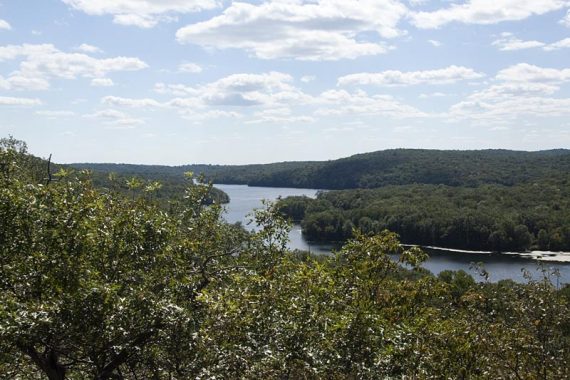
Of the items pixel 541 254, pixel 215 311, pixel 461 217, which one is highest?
pixel 215 311

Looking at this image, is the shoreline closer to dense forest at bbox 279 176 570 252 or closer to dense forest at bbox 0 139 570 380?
dense forest at bbox 279 176 570 252

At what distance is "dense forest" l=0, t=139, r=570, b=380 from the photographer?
7.52m

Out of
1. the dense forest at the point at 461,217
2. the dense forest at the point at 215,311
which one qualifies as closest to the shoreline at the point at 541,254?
the dense forest at the point at 461,217

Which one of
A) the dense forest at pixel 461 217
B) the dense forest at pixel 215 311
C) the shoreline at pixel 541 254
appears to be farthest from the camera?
the dense forest at pixel 461 217

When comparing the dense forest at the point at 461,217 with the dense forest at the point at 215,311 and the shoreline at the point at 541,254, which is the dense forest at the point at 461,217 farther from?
the dense forest at the point at 215,311

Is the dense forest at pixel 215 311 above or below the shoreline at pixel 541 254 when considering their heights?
above

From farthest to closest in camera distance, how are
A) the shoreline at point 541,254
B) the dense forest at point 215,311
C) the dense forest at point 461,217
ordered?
the dense forest at point 461,217 → the shoreline at point 541,254 → the dense forest at point 215,311

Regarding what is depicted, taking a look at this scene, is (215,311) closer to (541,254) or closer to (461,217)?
(541,254)

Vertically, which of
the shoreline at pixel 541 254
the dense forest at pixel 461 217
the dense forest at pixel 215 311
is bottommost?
the shoreline at pixel 541 254

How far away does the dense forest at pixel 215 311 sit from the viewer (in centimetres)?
752

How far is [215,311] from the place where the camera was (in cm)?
779

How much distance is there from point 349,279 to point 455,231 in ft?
330

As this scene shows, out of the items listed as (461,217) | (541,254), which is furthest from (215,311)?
(461,217)

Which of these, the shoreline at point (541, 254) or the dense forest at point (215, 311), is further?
the shoreline at point (541, 254)
